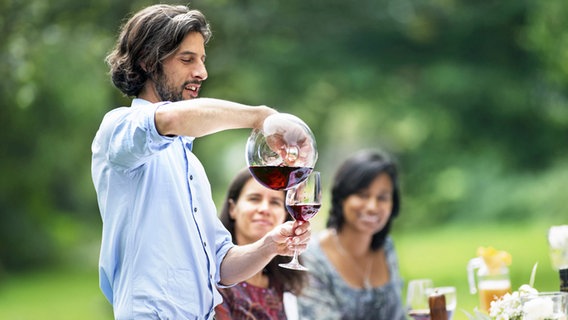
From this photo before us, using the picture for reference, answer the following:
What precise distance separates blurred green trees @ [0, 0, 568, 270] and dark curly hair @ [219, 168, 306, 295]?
151 inches

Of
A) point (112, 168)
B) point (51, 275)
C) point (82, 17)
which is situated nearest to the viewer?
point (112, 168)

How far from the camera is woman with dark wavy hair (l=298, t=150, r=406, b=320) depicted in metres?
4.65

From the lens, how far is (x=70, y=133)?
11.1 m

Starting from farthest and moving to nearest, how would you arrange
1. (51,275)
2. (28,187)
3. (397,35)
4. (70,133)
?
(51,275) → (28,187) → (70,133) → (397,35)

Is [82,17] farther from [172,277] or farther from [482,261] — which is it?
[172,277]

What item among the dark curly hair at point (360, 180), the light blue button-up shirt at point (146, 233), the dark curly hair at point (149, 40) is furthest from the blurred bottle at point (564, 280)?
the dark curly hair at point (360, 180)

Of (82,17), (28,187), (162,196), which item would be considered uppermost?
(82,17)

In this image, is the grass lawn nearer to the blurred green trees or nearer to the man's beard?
the blurred green trees

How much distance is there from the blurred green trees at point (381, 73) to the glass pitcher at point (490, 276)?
4.67 metres

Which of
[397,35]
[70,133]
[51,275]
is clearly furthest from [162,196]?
[51,275]

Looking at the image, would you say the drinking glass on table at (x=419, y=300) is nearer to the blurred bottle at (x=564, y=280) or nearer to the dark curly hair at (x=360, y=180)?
the blurred bottle at (x=564, y=280)

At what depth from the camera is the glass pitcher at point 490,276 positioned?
357 centimetres

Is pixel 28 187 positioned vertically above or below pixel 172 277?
above

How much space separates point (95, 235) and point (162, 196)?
1872cm
